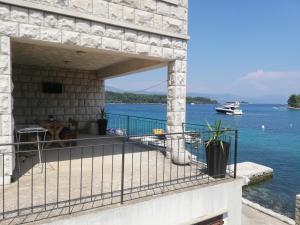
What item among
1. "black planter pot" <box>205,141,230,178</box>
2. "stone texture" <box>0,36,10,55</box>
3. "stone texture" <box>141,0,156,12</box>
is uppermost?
"stone texture" <box>141,0,156,12</box>

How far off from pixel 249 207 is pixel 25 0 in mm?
8814

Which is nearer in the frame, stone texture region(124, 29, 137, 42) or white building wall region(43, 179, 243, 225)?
white building wall region(43, 179, 243, 225)

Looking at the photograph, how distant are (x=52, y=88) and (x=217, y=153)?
24.8 feet

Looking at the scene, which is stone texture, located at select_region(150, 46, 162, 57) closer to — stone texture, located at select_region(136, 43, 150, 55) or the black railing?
stone texture, located at select_region(136, 43, 150, 55)

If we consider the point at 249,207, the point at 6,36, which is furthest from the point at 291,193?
the point at 6,36

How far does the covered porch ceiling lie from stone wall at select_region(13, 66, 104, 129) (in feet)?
1.20

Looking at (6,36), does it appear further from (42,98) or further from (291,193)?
(291,193)

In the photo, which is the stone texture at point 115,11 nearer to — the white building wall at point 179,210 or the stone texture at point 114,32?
the stone texture at point 114,32

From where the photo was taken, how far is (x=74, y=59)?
8742 mm

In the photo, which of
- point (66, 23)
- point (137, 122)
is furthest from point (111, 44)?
point (137, 122)

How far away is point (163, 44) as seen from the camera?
21.0 feet

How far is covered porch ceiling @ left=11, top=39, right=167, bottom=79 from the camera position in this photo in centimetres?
705

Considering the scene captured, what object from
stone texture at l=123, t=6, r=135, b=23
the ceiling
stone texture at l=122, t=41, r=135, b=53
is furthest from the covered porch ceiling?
stone texture at l=123, t=6, r=135, b=23

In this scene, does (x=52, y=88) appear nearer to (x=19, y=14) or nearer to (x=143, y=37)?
(x=143, y=37)
